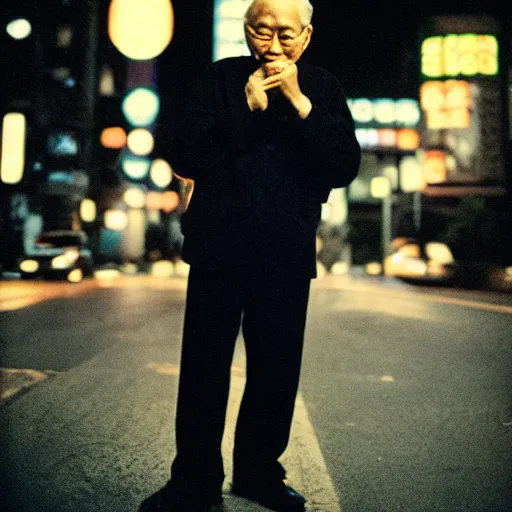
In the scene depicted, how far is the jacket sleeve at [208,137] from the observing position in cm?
184

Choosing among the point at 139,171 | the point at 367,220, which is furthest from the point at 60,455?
the point at 367,220

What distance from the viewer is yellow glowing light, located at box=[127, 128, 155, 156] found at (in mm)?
19141

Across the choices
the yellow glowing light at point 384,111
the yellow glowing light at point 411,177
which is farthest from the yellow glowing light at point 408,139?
the yellow glowing light at point 411,177

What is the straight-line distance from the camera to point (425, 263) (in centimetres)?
1662

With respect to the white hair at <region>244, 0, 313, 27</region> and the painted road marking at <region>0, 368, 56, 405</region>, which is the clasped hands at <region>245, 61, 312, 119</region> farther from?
the painted road marking at <region>0, 368, 56, 405</region>

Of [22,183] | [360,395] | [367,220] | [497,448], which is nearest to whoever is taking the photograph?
[497,448]

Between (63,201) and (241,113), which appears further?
(63,201)

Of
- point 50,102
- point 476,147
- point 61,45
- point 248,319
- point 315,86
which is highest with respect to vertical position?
point 61,45

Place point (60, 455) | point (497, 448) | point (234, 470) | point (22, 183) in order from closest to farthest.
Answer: point (234, 470) → point (60, 455) → point (497, 448) → point (22, 183)

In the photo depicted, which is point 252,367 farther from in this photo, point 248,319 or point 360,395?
point 360,395

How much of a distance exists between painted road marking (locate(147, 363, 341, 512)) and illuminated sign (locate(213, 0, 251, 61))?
65.1 ft

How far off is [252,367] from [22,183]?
2472 centimetres

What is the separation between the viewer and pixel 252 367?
1.99 metres

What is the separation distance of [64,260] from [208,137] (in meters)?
15.8
